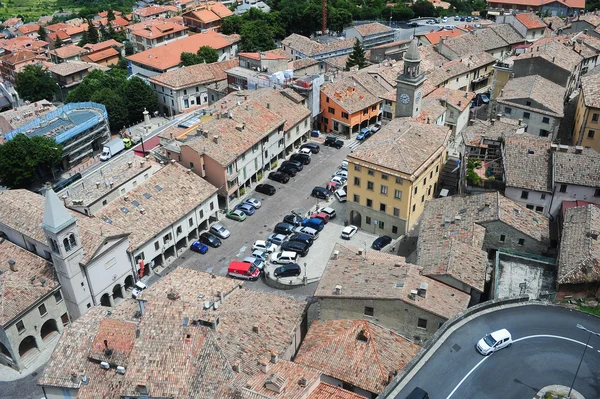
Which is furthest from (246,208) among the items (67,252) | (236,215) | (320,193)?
(67,252)

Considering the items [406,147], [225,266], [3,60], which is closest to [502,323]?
[406,147]

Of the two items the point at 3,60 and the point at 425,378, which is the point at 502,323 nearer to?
the point at 425,378

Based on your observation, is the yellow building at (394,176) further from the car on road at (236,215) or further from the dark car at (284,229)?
the car on road at (236,215)

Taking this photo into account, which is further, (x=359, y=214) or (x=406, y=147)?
(x=359, y=214)

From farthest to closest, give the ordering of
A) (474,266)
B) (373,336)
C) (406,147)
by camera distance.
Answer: (406,147) → (474,266) → (373,336)

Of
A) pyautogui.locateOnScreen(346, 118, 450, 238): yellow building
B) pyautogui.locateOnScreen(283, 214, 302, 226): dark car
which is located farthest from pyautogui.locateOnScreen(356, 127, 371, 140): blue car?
pyautogui.locateOnScreen(283, 214, 302, 226): dark car

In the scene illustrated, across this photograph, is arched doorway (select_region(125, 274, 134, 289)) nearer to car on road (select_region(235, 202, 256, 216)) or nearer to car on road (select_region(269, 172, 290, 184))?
car on road (select_region(235, 202, 256, 216))
